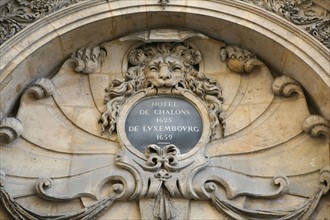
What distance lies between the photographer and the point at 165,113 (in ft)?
32.5

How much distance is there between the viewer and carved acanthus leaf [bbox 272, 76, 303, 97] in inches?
388

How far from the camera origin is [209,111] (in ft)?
32.2

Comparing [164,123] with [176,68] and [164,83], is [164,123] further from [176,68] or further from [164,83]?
[176,68]

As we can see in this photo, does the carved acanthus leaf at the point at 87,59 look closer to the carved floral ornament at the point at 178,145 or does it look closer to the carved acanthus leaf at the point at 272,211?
the carved floral ornament at the point at 178,145

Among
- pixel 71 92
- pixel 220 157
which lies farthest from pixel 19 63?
pixel 220 157

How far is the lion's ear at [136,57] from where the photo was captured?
10297 millimetres

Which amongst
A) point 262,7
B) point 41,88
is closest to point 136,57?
point 41,88

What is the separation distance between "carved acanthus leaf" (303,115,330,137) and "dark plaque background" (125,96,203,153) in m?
1.41

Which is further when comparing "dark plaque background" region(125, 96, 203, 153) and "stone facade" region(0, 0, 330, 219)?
"dark plaque background" region(125, 96, 203, 153)

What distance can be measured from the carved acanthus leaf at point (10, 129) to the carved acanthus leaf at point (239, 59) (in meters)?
2.99

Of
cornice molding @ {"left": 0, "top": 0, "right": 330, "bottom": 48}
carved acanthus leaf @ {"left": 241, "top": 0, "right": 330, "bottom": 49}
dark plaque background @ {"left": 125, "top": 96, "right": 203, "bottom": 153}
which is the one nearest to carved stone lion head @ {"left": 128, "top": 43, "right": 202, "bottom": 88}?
dark plaque background @ {"left": 125, "top": 96, "right": 203, "bottom": 153}

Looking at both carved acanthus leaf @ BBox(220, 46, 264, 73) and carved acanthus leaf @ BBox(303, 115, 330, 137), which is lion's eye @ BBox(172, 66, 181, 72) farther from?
carved acanthus leaf @ BBox(303, 115, 330, 137)

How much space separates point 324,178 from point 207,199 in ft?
4.86

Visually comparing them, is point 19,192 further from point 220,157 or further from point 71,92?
point 220,157
